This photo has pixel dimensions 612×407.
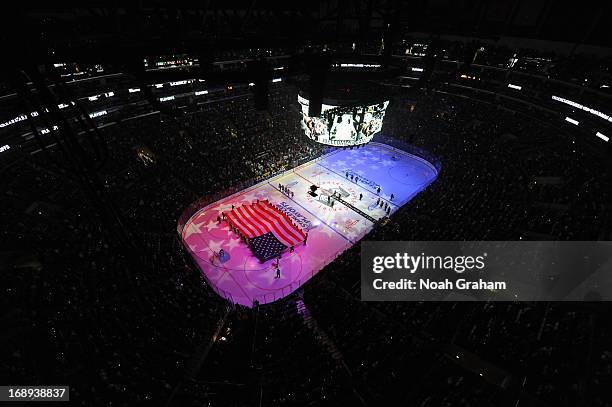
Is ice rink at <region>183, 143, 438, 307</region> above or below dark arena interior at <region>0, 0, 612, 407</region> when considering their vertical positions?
below

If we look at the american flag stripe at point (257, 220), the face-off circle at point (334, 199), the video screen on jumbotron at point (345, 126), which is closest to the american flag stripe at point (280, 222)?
the american flag stripe at point (257, 220)

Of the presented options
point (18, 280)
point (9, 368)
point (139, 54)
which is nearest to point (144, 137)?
point (18, 280)

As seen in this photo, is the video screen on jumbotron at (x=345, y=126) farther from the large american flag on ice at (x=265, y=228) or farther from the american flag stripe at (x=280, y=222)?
the large american flag on ice at (x=265, y=228)

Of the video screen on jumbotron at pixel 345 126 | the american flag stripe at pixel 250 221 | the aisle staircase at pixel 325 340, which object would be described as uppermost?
the video screen on jumbotron at pixel 345 126

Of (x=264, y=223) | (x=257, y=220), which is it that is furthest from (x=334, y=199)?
(x=257, y=220)

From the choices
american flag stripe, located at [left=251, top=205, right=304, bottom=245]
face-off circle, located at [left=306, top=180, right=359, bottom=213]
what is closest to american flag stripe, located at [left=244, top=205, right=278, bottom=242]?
american flag stripe, located at [left=251, top=205, right=304, bottom=245]

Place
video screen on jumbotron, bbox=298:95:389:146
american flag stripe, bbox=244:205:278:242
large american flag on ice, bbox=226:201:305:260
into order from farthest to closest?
1. american flag stripe, bbox=244:205:278:242
2. large american flag on ice, bbox=226:201:305:260
3. video screen on jumbotron, bbox=298:95:389:146

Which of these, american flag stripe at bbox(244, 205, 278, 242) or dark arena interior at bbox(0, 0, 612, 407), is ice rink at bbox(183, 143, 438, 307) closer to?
dark arena interior at bbox(0, 0, 612, 407)
